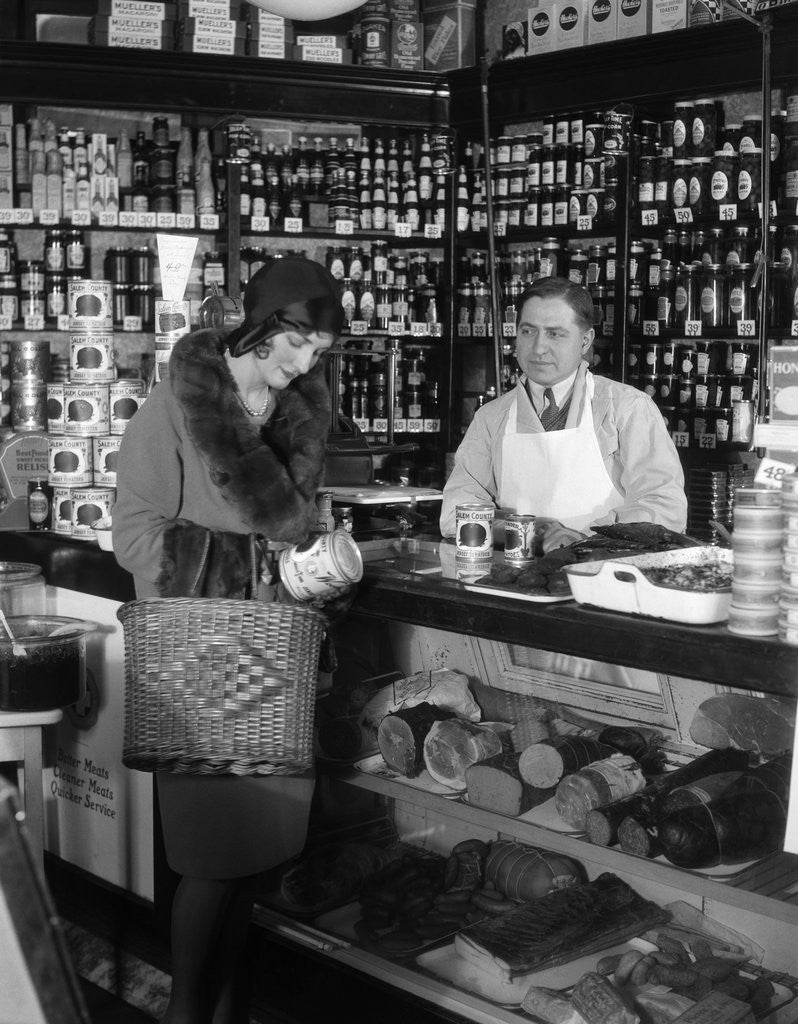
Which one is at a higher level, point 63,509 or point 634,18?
point 634,18

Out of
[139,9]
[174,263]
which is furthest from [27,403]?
[174,263]

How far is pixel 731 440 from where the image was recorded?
5.39 meters

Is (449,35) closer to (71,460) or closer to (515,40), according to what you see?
(515,40)

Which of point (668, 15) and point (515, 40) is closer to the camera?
point (668, 15)

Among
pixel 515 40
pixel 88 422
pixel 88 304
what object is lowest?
pixel 88 422

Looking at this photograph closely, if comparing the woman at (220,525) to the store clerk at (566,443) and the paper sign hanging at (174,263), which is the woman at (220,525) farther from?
the store clerk at (566,443)

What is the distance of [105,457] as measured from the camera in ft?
10.9

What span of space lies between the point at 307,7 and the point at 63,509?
1.72m

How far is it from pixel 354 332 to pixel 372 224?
0.60 metres

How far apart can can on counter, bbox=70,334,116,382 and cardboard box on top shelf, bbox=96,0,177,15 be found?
128 inches

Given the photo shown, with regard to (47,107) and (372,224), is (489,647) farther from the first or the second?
(47,107)

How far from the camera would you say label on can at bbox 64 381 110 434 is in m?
3.30

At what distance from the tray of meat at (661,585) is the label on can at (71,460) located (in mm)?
1667

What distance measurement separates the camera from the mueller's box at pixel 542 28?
591 cm
